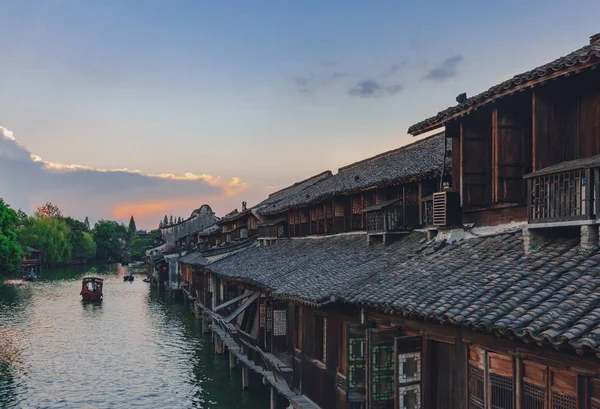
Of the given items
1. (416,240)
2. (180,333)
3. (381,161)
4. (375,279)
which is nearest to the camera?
(375,279)

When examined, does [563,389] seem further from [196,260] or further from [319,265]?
[196,260]

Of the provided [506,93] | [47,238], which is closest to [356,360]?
[506,93]

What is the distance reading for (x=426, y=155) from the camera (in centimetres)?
2000

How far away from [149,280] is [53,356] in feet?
176

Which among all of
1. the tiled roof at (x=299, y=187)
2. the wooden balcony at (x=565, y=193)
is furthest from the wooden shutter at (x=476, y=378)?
the tiled roof at (x=299, y=187)

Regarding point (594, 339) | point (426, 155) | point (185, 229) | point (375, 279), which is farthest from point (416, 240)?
point (185, 229)

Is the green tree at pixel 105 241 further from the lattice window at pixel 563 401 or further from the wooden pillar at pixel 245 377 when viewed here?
the lattice window at pixel 563 401

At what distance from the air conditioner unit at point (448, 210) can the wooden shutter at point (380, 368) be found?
12.0ft

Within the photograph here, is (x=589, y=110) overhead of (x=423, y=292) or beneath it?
overhead

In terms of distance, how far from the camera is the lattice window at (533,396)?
7602mm

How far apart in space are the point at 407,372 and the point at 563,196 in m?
4.55

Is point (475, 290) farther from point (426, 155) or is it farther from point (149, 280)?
point (149, 280)

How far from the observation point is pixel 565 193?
8977mm

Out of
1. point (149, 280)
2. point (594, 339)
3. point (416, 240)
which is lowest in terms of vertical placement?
point (149, 280)
